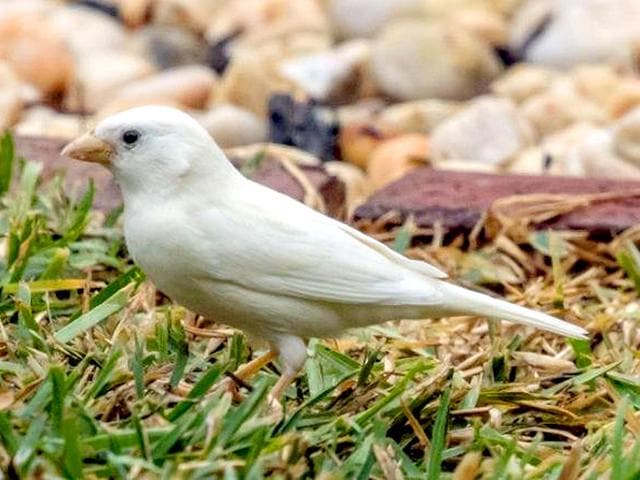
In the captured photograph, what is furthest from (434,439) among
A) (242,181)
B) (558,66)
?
(558,66)

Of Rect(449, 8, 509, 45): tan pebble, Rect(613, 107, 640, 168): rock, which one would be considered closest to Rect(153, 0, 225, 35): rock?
Rect(449, 8, 509, 45): tan pebble

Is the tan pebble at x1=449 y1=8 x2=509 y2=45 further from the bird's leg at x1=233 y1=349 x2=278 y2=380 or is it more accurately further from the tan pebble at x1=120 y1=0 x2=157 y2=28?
the bird's leg at x1=233 y1=349 x2=278 y2=380

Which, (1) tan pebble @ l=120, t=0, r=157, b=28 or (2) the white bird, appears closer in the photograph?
(2) the white bird

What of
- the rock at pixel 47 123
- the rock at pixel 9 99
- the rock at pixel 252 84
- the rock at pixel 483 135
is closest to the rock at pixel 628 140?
the rock at pixel 483 135

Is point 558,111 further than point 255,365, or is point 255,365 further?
point 558,111

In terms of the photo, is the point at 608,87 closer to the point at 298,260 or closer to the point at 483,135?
the point at 483,135

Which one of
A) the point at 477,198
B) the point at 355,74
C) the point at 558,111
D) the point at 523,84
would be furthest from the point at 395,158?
the point at 477,198
